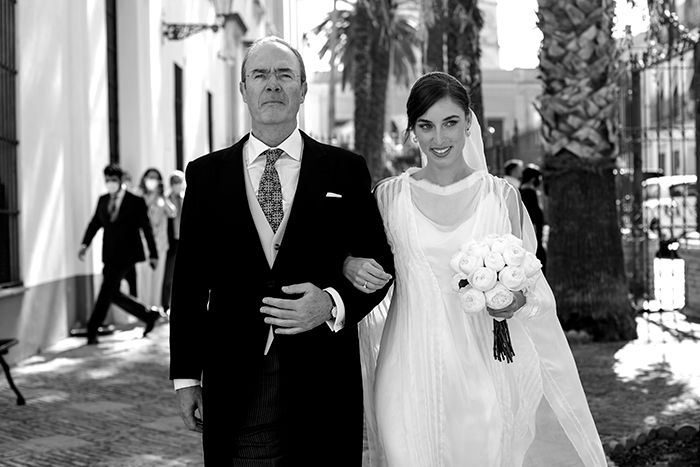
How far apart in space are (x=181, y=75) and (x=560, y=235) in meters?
9.76

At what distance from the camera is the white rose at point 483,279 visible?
3.89m

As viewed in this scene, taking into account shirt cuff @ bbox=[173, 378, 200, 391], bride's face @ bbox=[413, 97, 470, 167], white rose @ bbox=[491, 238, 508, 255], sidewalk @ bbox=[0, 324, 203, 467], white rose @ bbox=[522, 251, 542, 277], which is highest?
bride's face @ bbox=[413, 97, 470, 167]

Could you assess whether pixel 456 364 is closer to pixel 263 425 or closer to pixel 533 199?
pixel 263 425

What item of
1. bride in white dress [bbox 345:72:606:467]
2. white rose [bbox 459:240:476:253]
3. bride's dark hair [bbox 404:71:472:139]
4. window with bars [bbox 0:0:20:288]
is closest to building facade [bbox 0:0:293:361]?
window with bars [bbox 0:0:20:288]

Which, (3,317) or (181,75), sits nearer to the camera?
(3,317)

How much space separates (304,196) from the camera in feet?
12.0

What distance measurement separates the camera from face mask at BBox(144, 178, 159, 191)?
1362 cm

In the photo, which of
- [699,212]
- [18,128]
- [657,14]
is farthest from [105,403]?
Answer: [657,14]

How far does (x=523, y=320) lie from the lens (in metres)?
4.34

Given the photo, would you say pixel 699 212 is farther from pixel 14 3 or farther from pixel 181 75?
pixel 181 75

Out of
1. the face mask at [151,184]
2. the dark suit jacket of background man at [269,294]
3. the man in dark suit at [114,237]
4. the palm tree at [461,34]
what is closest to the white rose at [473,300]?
the dark suit jacket of background man at [269,294]

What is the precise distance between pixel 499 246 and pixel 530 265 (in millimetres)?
139

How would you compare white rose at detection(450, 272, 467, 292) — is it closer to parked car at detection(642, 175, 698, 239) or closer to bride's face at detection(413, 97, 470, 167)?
bride's face at detection(413, 97, 470, 167)

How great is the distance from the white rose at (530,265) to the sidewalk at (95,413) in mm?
2967
